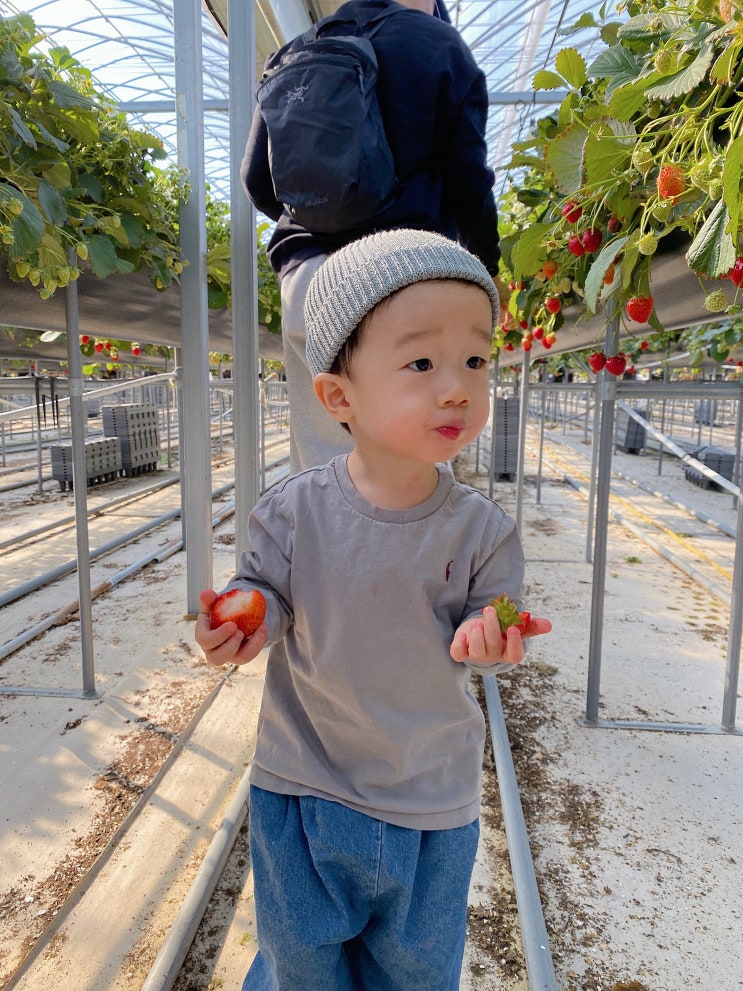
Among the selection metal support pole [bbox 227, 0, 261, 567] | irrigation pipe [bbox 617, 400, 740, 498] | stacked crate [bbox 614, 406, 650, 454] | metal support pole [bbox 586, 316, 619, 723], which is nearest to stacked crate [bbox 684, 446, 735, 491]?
stacked crate [bbox 614, 406, 650, 454]

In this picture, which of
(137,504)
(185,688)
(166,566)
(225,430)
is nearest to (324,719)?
(185,688)

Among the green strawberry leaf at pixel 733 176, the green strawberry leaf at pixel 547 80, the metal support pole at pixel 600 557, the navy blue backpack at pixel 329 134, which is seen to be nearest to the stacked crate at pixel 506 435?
the metal support pole at pixel 600 557

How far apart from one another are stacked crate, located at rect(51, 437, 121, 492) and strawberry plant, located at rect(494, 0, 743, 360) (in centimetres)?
647

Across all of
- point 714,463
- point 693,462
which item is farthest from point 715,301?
point 714,463

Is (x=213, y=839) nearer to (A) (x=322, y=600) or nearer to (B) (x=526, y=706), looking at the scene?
(A) (x=322, y=600)

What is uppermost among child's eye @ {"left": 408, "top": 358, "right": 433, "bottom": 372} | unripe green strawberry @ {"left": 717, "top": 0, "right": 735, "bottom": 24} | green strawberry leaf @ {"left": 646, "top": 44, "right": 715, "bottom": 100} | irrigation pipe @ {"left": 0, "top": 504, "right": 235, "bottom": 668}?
unripe green strawberry @ {"left": 717, "top": 0, "right": 735, "bottom": 24}

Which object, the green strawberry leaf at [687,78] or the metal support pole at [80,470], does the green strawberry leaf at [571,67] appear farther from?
the metal support pole at [80,470]

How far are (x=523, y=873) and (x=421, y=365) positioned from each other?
133 cm

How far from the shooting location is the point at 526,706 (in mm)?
2711

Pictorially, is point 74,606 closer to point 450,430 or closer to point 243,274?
point 243,274

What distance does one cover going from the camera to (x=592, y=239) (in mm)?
1667

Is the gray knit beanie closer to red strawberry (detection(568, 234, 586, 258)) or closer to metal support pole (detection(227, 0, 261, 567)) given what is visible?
red strawberry (detection(568, 234, 586, 258))

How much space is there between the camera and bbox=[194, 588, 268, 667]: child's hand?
82cm

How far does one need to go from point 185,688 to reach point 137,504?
4662 mm
